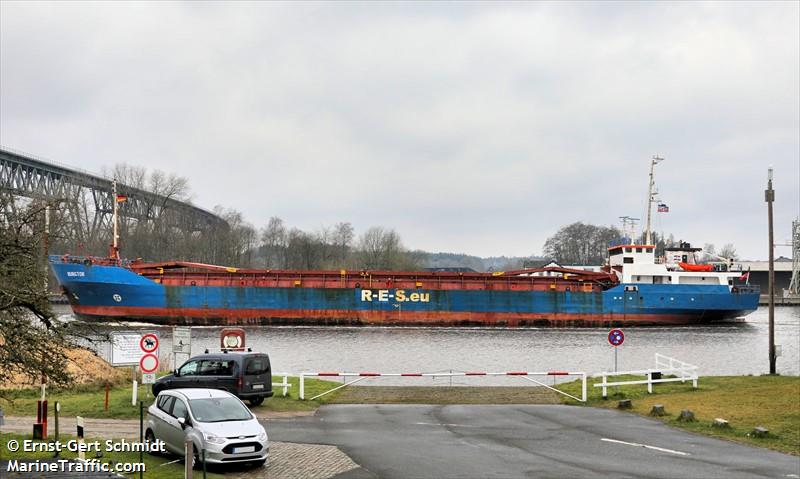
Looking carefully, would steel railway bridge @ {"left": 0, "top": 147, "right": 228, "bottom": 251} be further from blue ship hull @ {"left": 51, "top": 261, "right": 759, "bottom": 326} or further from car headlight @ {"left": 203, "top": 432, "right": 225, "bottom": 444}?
car headlight @ {"left": 203, "top": 432, "right": 225, "bottom": 444}

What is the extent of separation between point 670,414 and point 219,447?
12894 millimetres

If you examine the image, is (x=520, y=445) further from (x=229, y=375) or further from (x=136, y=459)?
(x=229, y=375)

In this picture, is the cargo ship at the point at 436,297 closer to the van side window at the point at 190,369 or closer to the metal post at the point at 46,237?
the van side window at the point at 190,369

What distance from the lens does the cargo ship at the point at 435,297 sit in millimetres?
59156

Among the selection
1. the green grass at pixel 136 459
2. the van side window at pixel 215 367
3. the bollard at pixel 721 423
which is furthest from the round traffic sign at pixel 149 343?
the bollard at pixel 721 423

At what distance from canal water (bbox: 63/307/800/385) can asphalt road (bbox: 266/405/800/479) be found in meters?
10.6

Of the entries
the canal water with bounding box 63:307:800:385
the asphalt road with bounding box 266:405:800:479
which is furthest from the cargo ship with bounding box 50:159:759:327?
the asphalt road with bounding box 266:405:800:479

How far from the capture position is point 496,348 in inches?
1743

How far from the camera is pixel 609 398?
21.8m

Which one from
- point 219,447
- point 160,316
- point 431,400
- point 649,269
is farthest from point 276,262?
point 219,447

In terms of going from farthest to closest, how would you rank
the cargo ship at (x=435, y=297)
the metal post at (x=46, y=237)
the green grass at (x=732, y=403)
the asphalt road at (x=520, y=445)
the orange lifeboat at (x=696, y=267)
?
the orange lifeboat at (x=696, y=267), the cargo ship at (x=435, y=297), the green grass at (x=732, y=403), the asphalt road at (x=520, y=445), the metal post at (x=46, y=237)

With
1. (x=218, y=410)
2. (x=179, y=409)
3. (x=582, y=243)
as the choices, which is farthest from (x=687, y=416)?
(x=582, y=243)

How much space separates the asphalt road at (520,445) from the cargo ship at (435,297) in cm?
4008

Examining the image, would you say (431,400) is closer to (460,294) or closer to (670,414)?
(670,414)
